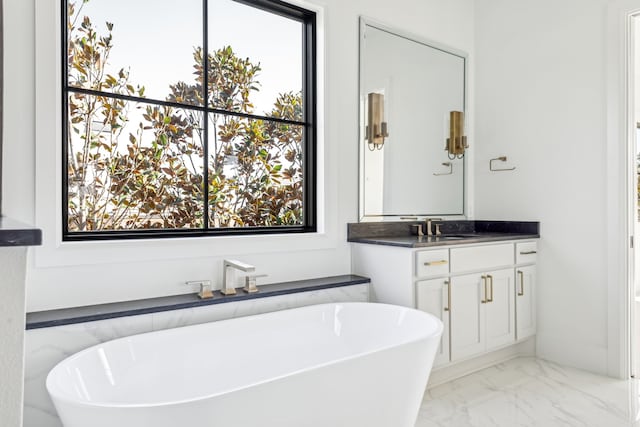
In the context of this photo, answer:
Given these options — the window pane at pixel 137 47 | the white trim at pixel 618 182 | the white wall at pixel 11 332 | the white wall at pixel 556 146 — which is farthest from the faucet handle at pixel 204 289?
the white trim at pixel 618 182

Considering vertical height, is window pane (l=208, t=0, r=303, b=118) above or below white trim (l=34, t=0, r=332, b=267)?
above

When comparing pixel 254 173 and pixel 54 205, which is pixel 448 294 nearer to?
pixel 254 173

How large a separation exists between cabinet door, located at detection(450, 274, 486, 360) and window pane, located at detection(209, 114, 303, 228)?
109cm

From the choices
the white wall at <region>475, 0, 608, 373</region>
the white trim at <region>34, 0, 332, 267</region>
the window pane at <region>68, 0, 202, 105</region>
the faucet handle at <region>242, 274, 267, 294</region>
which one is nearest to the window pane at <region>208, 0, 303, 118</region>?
the window pane at <region>68, 0, 202, 105</region>

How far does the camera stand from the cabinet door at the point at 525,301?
3.01 m

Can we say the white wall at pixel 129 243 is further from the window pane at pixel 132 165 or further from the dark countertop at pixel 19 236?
the dark countertop at pixel 19 236

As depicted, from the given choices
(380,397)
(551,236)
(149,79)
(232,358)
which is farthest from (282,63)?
(551,236)

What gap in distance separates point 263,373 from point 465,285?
1.38 m

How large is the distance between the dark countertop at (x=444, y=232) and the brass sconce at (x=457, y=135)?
22.3 inches

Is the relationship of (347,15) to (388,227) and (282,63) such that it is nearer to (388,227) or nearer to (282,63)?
(282,63)

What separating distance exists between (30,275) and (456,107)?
3.05 m

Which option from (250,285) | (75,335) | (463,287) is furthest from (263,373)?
(463,287)

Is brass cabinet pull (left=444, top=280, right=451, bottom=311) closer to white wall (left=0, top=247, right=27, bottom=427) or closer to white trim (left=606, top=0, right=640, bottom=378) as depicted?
white trim (left=606, top=0, right=640, bottom=378)

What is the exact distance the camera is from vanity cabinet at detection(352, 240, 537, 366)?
8.22 feet
